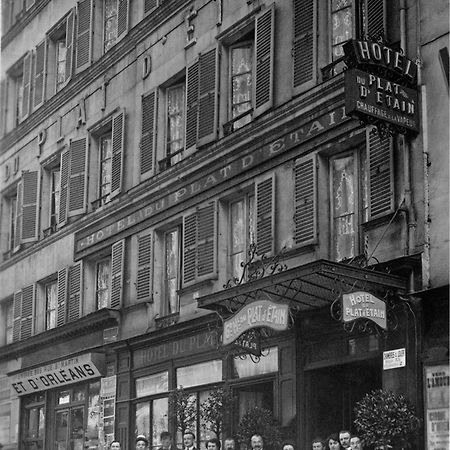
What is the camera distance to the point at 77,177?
82.4ft

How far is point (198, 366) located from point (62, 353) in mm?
6141

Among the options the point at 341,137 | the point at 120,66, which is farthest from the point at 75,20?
the point at 341,137

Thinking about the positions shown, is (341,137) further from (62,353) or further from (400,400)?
(62,353)

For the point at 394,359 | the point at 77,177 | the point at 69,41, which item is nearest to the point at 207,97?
the point at 77,177

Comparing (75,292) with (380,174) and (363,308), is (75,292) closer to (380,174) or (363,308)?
(380,174)

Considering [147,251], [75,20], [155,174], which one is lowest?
[147,251]

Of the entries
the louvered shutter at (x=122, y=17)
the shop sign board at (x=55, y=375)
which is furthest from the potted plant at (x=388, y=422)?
the louvered shutter at (x=122, y=17)

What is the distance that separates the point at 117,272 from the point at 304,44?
24.2 feet

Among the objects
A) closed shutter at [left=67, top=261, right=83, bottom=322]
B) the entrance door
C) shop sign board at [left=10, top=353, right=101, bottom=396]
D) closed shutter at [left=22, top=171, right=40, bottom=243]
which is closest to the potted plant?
the entrance door

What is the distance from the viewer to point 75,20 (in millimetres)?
26578

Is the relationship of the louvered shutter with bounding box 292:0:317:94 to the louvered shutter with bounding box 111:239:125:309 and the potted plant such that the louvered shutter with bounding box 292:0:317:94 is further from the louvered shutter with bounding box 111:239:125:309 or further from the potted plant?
the louvered shutter with bounding box 111:239:125:309

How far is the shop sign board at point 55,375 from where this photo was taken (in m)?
23.1

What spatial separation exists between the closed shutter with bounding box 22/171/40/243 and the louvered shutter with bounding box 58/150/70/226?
5.37ft

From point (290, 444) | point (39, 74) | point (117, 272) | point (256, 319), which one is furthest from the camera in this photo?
point (39, 74)
